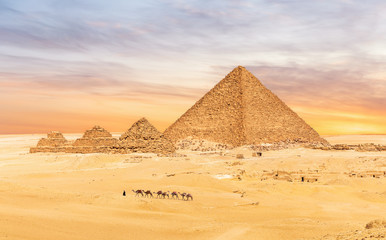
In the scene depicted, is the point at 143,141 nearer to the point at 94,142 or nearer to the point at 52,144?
the point at 94,142

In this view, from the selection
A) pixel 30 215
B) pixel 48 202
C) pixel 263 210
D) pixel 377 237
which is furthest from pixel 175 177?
pixel 377 237

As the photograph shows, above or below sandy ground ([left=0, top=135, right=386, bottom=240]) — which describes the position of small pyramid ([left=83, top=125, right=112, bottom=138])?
above

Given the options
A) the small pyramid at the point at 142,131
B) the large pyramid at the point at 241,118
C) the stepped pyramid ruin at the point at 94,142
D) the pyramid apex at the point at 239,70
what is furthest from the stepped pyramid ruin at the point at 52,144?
the pyramid apex at the point at 239,70

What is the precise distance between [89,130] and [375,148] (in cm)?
3588

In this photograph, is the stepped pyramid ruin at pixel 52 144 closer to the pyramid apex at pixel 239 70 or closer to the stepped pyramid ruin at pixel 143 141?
the stepped pyramid ruin at pixel 143 141

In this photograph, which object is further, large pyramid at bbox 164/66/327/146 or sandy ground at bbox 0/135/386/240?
large pyramid at bbox 164/66/327/146

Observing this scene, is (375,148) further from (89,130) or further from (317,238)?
(317,238)

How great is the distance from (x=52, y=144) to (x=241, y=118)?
33.4 metres

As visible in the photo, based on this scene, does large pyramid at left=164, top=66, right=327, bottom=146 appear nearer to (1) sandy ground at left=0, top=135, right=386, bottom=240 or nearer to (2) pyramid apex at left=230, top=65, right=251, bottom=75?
(2) pyramid apex at left=230, top=65, right=251, bottom=75

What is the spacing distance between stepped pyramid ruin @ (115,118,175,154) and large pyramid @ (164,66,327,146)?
21515 mm

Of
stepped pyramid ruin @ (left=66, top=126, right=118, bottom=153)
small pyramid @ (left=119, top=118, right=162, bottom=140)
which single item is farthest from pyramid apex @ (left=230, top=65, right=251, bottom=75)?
stepped pyramid ruin @ (left=66, top=126, right=118, bottom=153)

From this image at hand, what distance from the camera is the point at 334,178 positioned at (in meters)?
25.8

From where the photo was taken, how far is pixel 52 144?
58.3 m

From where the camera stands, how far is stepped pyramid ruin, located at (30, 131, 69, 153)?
56344 millimetres
